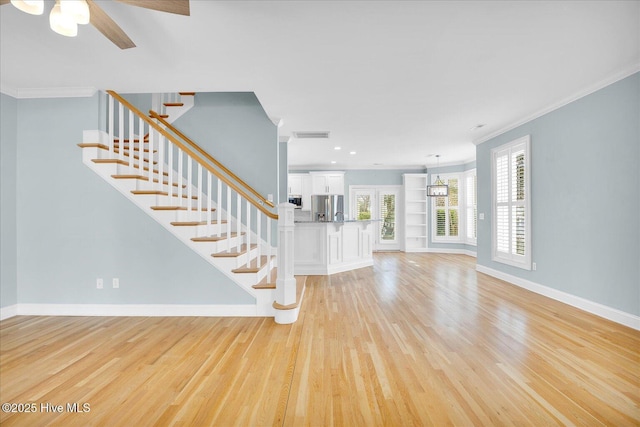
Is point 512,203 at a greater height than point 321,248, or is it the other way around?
point 512,203

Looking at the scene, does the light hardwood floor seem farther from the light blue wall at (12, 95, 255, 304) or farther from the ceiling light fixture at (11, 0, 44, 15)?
the ceiling light fixture at (11, 0, 44, 15)

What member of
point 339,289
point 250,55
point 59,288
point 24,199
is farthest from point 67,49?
point 339,289

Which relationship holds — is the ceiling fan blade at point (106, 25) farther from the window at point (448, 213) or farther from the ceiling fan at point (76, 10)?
the window at point (448, 213)

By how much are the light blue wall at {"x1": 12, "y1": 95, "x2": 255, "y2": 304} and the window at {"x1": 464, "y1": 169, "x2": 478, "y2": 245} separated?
6964mm

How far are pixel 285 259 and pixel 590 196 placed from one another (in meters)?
3.63

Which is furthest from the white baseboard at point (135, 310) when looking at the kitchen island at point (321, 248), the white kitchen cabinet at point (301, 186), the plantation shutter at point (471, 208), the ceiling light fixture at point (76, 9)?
the plantation shutter at point (471, 208)

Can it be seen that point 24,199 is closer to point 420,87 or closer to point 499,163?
point 420,87

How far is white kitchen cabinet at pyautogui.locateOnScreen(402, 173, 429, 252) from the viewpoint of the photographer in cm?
887

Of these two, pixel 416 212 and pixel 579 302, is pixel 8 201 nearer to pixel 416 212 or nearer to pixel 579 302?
pixel 579 302

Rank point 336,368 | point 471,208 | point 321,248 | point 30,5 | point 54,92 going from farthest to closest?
1. point 471,208
2. point 321,248
3. point 54,92
4. point 336,368
5. point 30,5

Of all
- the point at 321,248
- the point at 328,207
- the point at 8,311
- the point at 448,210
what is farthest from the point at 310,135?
the point at 448,210

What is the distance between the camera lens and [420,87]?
132 inches

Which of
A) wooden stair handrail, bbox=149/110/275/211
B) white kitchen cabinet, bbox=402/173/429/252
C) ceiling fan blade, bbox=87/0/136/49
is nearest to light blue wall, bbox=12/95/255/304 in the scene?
wooden stair handrail, bbox=149/110/275/211

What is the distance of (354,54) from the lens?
2.66 meters
